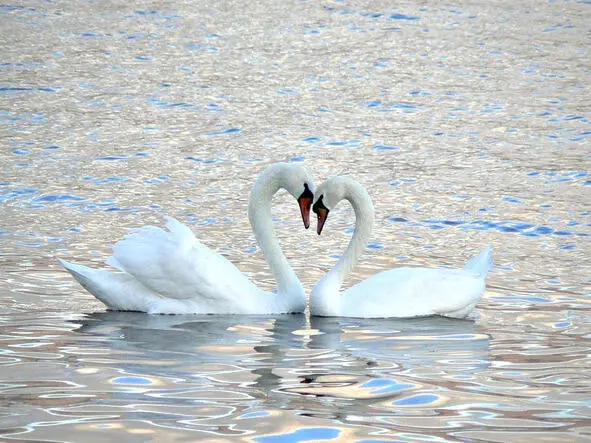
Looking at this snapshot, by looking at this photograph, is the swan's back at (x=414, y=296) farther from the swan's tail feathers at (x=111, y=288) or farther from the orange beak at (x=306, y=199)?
the swan's tail feathers at (x=111, y=288)

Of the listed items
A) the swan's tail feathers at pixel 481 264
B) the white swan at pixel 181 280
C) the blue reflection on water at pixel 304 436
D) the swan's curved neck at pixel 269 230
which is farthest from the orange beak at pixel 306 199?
the blue reflection on water at pixel 304 436

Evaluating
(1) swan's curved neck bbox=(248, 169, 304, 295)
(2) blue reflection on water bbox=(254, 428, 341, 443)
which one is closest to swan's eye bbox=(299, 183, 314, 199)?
(1) swan's curved neck bbox=(248, 169, 304, 295)

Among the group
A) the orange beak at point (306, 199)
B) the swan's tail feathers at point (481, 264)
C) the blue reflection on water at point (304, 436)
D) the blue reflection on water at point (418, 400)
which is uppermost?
the orange beak at point (306, 199)

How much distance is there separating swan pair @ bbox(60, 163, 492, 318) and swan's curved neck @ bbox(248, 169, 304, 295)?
23 millimetres

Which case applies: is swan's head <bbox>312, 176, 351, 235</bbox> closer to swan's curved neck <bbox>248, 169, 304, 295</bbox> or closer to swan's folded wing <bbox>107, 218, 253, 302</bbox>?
swan's curved neck <bbox>248, 169, 304, 295</bbox>

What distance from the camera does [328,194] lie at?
9.53 metres

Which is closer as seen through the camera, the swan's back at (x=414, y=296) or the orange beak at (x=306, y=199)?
the swan's back at (x=414, y=296)

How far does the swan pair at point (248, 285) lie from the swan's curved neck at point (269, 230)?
0.08ft

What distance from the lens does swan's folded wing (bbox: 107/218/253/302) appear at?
9.28 metres

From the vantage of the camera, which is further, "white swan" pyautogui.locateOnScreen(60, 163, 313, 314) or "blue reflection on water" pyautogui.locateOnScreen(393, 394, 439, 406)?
"white swan" pyautogui.locateOnScreen(60, 163, 313, 314)

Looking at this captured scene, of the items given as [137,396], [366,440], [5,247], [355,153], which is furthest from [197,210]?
[366,440]

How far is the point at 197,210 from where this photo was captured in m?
13.3

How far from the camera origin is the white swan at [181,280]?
930cm

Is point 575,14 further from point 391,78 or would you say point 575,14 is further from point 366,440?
point 366,440
